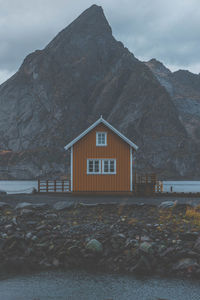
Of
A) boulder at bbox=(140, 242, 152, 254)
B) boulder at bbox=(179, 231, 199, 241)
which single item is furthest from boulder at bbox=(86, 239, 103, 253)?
boulder at bbox=(179, 231, 199, 241)

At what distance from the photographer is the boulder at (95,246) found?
14367 millimetres

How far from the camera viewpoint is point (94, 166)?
3406cm

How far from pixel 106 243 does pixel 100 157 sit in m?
19.4

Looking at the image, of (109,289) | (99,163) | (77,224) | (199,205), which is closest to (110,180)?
(99,163)

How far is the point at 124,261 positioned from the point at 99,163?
20491 mm

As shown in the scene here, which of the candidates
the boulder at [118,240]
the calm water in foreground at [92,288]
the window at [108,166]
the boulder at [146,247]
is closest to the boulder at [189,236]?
the boulder at [146,247]

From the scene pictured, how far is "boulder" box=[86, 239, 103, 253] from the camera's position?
14367 millimetres

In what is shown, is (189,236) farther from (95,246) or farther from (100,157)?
(100,157)

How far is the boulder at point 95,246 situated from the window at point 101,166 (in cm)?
1952

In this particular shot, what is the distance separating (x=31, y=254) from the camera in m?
14.8

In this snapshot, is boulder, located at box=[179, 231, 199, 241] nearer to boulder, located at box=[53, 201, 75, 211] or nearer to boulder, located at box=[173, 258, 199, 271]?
boulder, located at box=[173, 258, 199, 271]

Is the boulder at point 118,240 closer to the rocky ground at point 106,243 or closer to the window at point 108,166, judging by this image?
the rocky ground at point 106,243

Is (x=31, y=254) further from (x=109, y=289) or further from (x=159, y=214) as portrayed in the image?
(x=159, y=214)

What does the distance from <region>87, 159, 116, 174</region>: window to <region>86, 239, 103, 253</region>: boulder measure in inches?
769
